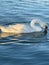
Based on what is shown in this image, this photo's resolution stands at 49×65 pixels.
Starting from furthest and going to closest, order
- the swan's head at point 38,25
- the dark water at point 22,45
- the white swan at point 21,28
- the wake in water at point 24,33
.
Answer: the swan's head at point 38,25, the white swan at point 21,28, the wake in water at point 24,33, the dark water at point 22,45

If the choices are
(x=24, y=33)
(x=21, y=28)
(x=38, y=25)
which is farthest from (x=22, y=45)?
(x=38, y=25)

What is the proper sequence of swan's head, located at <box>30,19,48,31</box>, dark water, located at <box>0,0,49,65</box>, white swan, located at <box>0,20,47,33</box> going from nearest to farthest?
dark water, located at <box>0,0,49,65</box>, white swan, located at <box>0,20,47,33</box>, swan's head, located at <box>30,19,48,31</box>

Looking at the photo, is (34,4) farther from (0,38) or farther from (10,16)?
(0,38)

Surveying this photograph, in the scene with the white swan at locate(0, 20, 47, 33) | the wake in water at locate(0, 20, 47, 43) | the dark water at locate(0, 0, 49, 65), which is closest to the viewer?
the dark water at locate(0, 0, 49, 65)

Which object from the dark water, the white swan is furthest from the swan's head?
the dark water

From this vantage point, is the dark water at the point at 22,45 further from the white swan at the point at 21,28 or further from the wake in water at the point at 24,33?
the white swan at the point at 21,28

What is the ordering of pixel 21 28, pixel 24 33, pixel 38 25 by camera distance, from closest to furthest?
pixel 24 33 → pixel 21 28 → pixel 38 25

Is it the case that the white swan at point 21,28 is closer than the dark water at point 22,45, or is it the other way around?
the dark water at point 22,45

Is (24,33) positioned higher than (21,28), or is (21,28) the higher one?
(21,28)

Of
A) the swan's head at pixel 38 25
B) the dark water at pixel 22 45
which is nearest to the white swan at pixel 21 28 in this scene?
→ the swan's head at pixel 38 25

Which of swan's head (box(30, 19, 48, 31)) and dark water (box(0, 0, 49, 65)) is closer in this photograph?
dark water (box(0, 0, 49, 65))

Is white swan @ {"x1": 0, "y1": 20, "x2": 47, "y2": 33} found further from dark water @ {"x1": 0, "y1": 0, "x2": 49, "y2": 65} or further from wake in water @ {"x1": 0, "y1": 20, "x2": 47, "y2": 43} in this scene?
dark water @ {"x1": 0, "y1": 0, "x2": 49, "y2": 65}

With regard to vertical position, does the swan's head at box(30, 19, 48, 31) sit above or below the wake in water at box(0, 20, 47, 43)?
above

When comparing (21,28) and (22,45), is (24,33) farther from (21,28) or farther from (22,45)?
(22,45)
